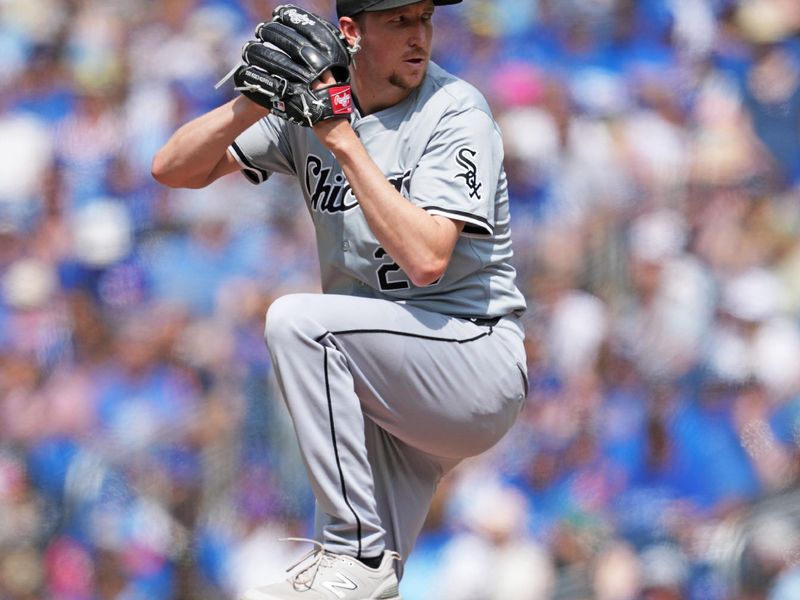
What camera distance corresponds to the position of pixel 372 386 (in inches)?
92.0

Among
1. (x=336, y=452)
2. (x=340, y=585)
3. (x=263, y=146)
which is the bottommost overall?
(x=340, y=585)

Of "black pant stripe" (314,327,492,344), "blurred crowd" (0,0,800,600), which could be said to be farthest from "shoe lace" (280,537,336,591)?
"blurred crowd" (0,0,800,600)

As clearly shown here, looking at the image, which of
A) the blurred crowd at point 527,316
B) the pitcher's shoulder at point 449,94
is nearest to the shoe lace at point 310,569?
the pitcher's shoulder at point 449,94

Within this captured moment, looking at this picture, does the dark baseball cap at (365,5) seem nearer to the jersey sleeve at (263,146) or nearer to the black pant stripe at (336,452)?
the jersey sleeve at (263,146)

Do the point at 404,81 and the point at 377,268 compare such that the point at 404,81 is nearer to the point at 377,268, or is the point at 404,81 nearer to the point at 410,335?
the point at 377,268

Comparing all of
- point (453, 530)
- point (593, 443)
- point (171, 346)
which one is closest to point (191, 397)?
point (171, 346)

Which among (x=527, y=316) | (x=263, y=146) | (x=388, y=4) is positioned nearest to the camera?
(x=388, y=4)

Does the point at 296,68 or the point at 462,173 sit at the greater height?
the point at 296,68

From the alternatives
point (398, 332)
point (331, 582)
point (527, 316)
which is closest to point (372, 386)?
point (398, 332)

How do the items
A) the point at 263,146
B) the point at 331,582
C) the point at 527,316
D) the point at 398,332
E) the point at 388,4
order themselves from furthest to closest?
the point at 527,316 → the point at 263,146 → the point at 388,4 → the point at 398,332 → the point at 331,582

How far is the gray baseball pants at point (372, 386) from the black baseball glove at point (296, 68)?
360 millimetres

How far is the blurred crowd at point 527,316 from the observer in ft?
13.5

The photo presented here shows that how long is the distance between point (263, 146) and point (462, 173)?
1.89 ft

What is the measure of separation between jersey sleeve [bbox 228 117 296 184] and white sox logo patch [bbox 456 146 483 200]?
1.67ft
